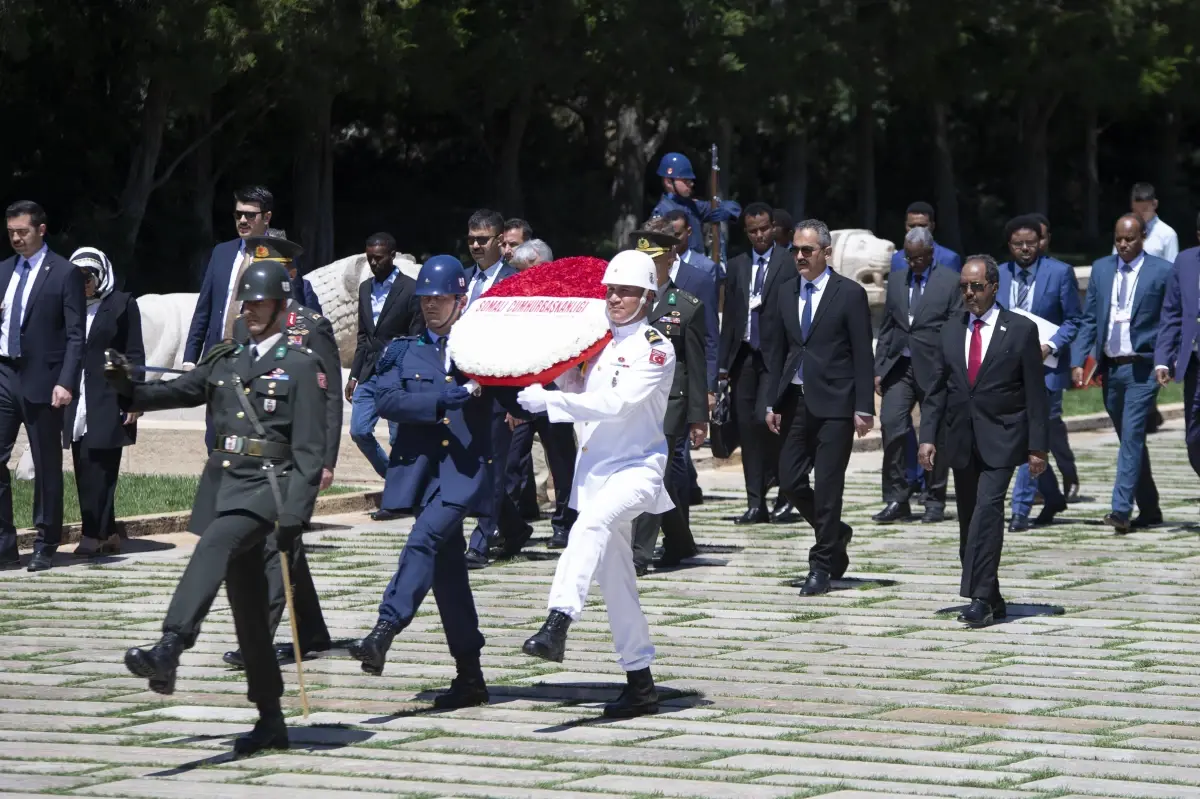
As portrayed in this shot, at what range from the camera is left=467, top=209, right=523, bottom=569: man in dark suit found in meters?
13.0

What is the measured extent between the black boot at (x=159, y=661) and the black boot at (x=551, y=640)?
53.4 inches

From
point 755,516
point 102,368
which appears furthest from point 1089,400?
point 102,368

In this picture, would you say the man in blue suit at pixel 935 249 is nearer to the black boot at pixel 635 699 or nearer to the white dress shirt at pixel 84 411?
the white dress shirt at pixel 84 411

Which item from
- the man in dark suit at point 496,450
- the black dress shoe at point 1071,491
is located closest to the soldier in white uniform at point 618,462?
the man in dark suit at point 496,450

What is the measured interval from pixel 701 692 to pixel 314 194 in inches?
1212

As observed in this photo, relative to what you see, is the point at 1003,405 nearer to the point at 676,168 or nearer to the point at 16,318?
the point at 676,168

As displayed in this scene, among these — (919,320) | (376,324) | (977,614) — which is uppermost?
(376,324)

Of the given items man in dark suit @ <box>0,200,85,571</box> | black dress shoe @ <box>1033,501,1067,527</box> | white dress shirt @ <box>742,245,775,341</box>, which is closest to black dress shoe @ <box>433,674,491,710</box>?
man in dark suit @ <box>0,200,85,571</box>

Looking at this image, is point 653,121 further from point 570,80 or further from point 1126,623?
point 1126,623

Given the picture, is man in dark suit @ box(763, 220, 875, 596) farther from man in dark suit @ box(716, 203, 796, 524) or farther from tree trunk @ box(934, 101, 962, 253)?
tree trunk @ box(934, 101, 962, 253)

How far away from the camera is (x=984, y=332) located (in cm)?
1119

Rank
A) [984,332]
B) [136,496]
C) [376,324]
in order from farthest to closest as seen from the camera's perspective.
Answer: [136,496]
[376,324]
[984,332]

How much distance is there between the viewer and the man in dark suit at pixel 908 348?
14.8m

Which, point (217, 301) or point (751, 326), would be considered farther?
point (751, 326)
